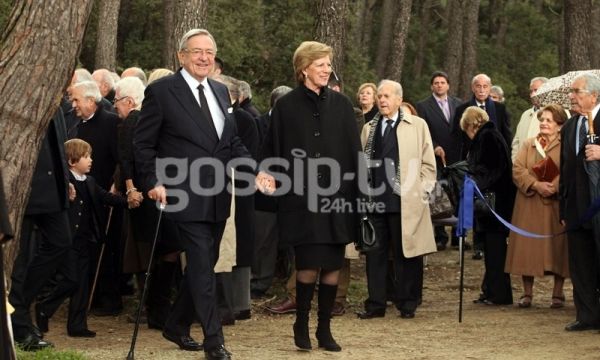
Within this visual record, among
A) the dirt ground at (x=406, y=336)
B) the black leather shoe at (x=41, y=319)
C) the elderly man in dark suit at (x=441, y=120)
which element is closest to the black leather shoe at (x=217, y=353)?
the dirt ground at (x=406, y=336)

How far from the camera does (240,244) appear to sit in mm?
11398

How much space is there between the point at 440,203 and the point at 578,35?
8.72 metres

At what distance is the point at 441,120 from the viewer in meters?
16.8

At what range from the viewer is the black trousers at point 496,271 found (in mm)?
12734

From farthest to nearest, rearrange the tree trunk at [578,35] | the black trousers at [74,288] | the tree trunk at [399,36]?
the tree trunk at [399,36] < the tree trunk at [578,35] < the black trousers at [74,288]

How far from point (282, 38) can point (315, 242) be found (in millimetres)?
17708

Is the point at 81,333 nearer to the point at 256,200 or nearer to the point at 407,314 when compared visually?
the point at 256,200

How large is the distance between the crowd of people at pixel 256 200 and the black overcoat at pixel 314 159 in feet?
0.04

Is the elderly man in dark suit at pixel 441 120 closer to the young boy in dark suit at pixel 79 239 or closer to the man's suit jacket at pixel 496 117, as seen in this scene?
the man's suit jacket at pixel 496 117

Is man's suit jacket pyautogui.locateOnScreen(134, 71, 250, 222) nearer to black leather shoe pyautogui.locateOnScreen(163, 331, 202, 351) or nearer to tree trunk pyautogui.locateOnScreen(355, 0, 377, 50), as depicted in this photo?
black leather shoe pyautogui.locateOnScreen(163, 331, 202, 351)

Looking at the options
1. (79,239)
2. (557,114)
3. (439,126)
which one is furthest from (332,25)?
(79,239)

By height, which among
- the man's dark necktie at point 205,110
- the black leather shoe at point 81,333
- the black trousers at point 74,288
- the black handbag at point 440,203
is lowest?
the black leather shoe at point 81,333

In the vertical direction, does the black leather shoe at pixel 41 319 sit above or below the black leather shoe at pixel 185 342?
Result: above

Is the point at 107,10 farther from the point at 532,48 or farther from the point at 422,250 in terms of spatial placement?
the point at 532,48
